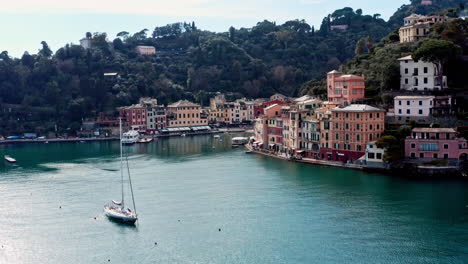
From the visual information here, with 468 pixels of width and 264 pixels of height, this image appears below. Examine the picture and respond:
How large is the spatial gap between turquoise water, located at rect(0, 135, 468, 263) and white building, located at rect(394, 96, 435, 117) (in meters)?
7.20

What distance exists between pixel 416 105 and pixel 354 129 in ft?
17.5

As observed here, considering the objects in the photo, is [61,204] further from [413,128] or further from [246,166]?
[413,128]

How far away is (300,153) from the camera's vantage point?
48.8m

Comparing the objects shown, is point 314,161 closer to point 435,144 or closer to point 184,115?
point 435,144

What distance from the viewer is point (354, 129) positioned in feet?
144

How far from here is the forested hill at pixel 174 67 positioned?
262ft

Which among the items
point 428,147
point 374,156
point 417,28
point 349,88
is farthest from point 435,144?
point 417,28

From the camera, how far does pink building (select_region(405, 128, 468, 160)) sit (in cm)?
4003

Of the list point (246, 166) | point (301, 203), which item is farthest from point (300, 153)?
point (301, 203)

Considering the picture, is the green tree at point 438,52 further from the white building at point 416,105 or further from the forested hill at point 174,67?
the forested hill at point 174,67

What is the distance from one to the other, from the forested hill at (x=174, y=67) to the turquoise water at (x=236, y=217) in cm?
3162

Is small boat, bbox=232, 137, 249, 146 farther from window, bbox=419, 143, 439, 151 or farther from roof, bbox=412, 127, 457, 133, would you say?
window, bbox=419, 143, 439, 151

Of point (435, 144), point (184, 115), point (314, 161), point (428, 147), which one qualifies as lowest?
point (314, 161)

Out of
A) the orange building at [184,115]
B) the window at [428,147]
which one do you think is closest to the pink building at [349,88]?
the window at [428,147]
